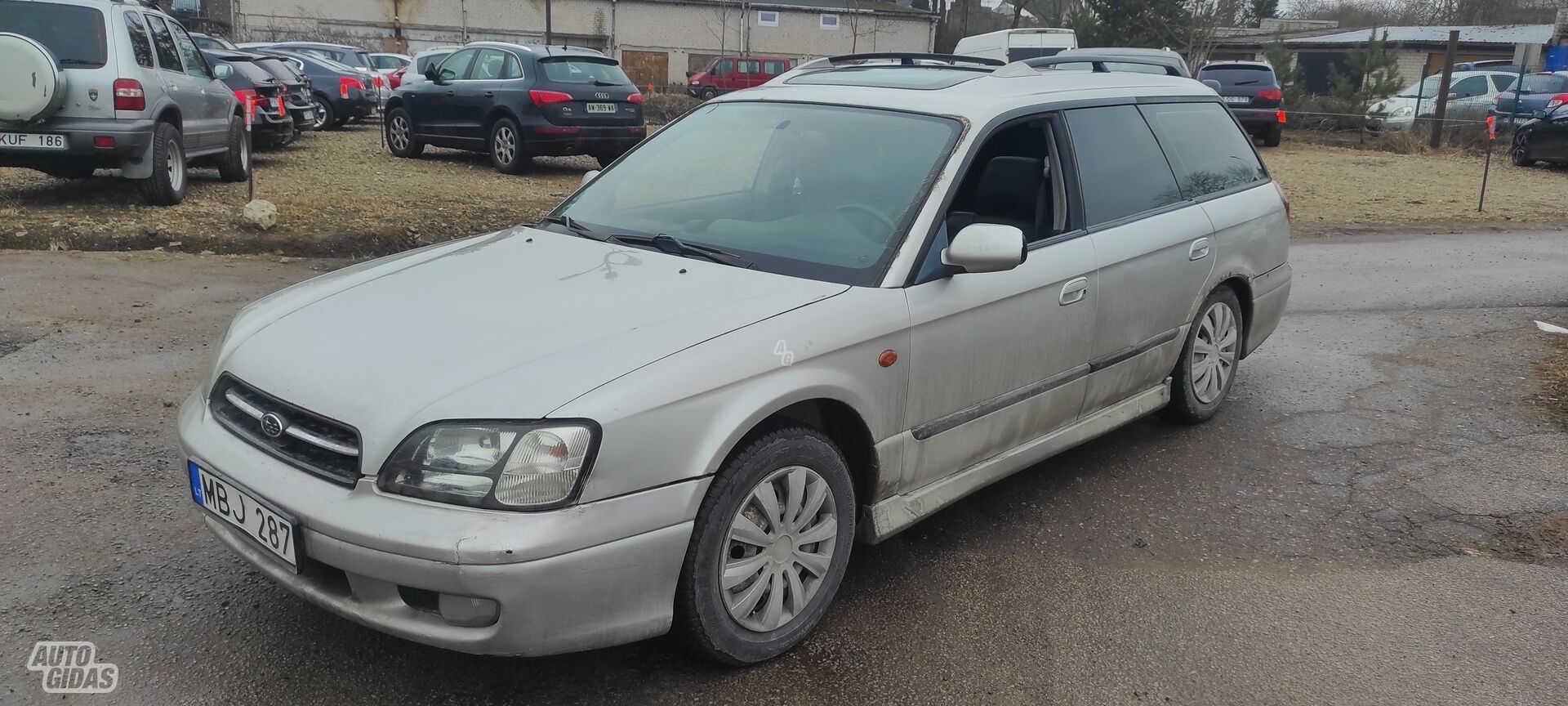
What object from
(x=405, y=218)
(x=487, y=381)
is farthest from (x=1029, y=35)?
(x=487, y=381)

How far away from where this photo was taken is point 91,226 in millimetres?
8656

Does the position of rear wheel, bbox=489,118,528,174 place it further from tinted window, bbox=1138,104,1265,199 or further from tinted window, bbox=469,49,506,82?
tinted window, bbox=1138,104,1265,199

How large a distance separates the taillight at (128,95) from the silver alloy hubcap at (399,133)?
573cm

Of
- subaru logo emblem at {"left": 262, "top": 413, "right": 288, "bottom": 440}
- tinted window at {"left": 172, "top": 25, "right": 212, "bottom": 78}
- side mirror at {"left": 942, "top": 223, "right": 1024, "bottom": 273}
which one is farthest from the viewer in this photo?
tinted window at {"left": 172, "top": 25, "right": 212, "bottom": 78}

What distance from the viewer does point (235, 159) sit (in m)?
11.3

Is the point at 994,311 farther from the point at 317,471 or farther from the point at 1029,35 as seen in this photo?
the point at 1029,35

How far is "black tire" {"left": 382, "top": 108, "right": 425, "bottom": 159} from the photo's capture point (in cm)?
1441

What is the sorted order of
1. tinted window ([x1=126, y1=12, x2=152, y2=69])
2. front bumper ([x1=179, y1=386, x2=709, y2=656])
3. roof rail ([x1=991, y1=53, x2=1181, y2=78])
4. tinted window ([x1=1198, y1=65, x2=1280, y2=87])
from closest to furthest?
front bumper ([x1=179, y1=386, x2=709, y2=656]), tinted window ([x1=126, y1=12, x2=152, y2=69]), roof rail ([x1=991, y1=53, x2=1181, y2=78]), tinted window ([x1=1198, y1=65, x2=1280, y2=87])

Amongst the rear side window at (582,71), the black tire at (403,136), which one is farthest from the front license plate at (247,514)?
the black tire at (403,136)

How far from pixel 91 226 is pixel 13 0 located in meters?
1.85

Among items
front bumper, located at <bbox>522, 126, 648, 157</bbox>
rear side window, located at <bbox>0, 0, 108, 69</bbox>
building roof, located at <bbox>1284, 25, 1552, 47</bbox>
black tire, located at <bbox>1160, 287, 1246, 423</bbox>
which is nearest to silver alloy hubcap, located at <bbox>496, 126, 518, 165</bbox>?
front bumper, located at <bbox>522, 126, 648, 157</bbox>

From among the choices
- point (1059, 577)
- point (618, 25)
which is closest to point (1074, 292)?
point (1059, 577)

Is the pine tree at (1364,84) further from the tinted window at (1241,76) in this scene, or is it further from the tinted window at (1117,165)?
the tinted window at (1117,165)

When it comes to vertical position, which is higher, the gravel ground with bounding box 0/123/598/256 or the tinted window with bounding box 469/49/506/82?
the tinted window with bounding box 469/49/506/82
